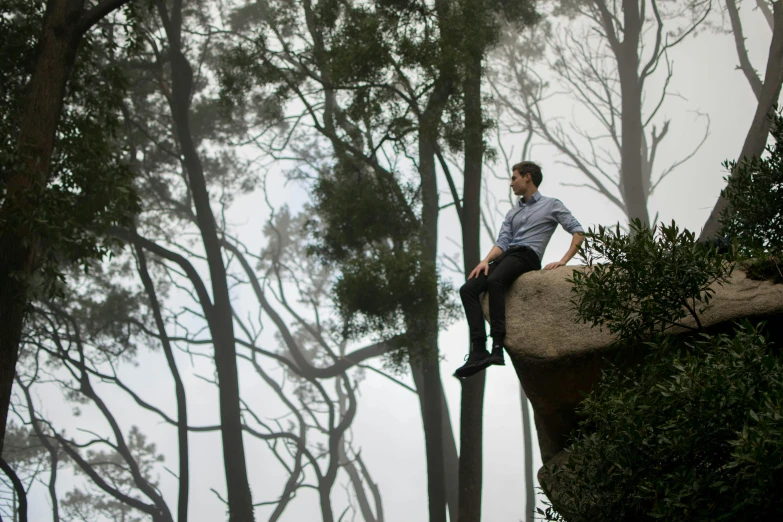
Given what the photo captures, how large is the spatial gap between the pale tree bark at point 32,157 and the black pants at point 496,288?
4.49m

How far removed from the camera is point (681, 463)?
150 inches

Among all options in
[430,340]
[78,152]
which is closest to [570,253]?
[430,340]

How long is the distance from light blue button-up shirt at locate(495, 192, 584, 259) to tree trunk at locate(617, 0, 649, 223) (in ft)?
44.5

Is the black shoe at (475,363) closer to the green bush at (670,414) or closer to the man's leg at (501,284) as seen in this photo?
the man's leg at (501,284)

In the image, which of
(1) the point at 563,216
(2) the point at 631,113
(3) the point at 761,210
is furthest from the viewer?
(2) the point at 631,113

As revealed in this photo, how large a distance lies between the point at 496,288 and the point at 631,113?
1610cm

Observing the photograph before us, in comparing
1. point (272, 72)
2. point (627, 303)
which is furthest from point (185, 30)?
point (627, 303)

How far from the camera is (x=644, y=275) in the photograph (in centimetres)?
428

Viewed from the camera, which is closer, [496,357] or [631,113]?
[496,357]

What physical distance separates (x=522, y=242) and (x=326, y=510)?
14.4 metres

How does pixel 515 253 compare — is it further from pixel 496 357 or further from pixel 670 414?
pixel 670 414

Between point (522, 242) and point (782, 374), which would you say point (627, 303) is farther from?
point (522, 242)

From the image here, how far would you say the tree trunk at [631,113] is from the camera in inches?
764

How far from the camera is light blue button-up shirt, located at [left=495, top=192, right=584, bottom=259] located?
238 inches
